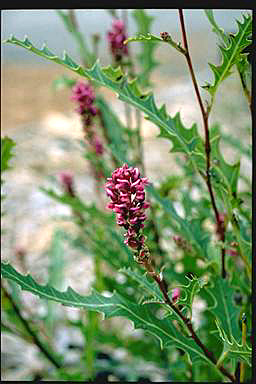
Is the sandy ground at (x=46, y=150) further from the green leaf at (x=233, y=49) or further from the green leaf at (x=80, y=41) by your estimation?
the green leaf at (x=233, y=49)

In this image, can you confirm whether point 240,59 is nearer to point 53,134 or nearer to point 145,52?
point 145,52

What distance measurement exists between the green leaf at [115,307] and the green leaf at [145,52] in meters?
0.57

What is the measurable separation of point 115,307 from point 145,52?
2.09ft

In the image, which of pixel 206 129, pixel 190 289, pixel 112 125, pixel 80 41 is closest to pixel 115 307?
pixel 190 289

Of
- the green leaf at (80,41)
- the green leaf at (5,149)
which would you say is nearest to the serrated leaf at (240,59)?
the green leaf at (5,149)

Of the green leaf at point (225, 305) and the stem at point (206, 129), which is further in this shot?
the green leaf at point (225, 305)

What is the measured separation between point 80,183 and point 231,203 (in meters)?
1.98

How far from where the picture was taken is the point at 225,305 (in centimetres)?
78

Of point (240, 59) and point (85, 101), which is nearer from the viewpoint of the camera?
point (240, 59)

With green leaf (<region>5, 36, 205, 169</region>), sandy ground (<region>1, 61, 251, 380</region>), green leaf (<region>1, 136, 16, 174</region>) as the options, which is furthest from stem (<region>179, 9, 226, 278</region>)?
sandy ground (<region>1, 61, 251, 380</region>)

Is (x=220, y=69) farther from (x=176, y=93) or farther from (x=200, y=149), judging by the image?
(x=176, y=93)

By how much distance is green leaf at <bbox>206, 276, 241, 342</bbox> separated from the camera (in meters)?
0.77

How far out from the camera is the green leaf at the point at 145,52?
43.2 inches

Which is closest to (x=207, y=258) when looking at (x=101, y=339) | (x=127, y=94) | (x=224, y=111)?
(x=127, y=94)
